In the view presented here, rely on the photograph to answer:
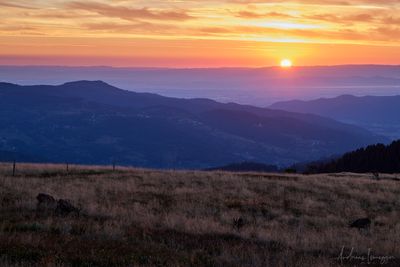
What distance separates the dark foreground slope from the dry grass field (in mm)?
58758

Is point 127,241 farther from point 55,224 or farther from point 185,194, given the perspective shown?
point 185,194

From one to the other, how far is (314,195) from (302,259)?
17.9 metres

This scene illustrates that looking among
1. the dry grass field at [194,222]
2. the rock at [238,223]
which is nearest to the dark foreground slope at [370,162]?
the dry grass field at [194,222]

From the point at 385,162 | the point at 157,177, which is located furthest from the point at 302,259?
the point at 385,162

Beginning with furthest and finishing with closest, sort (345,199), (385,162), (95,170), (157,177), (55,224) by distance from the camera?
1. (385,162)
2. (95,170)
3. (157,177)
4. (345,199)
5. (55,224)

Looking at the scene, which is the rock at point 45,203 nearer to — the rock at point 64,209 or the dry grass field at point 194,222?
the dry grass field at point 194,222

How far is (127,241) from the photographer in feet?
46.1

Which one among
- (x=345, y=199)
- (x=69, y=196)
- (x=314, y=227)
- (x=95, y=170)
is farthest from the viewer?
(x=95, y=170)

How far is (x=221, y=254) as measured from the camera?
527 inches

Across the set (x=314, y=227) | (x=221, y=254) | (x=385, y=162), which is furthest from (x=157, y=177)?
(x=385, y=162)

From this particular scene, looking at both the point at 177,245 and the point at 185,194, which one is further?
the point at 185,194

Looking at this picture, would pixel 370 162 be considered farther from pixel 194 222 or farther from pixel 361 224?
pixel 194 222

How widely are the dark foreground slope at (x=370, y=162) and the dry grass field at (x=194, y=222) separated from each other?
5876 centimetres

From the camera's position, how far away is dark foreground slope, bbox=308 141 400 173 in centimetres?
9200
